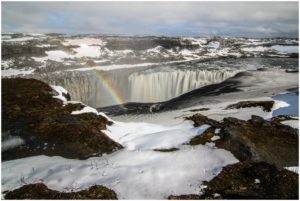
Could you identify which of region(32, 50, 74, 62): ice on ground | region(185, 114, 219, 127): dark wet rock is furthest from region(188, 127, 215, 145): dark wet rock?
region(32, 50, 74, 62): ice on ground

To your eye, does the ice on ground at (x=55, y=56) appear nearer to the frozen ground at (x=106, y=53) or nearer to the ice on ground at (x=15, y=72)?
the frozen ground at (x=106, y=53)

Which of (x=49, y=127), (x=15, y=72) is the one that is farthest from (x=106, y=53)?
(x=49, y=127)

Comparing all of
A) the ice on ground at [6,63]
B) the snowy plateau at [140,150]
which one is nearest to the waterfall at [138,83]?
the ice on ground at [6,63]

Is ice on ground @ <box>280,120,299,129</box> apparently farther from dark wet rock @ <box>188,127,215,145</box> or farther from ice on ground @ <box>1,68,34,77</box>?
ice on ground @ <box>1,68,34,77</box>

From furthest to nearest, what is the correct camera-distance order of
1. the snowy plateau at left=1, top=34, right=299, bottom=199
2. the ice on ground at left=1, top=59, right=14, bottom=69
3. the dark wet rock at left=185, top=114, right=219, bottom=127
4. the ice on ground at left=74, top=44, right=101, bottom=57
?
1. the ice on ground at left=74, top=44, right=101, bottom=57
2. the ice on ground at left=1, top=59, right=14, bottom=69
3. the dark wet rock at left=185, top=114, right=219, bottom=127
4. the snowy plateau at left=1, top=34, right=299, bottom=199

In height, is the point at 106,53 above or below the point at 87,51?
below

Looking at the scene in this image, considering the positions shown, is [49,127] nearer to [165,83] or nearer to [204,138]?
[204,138]
